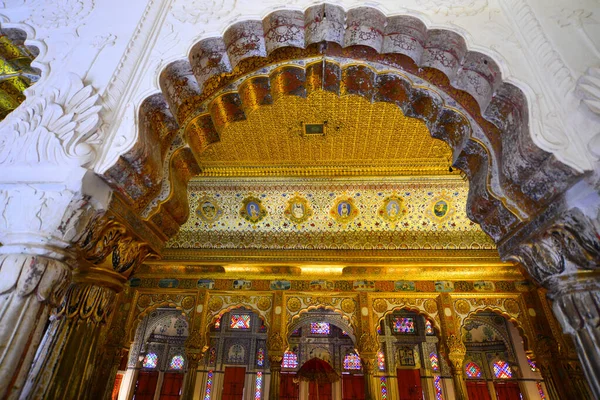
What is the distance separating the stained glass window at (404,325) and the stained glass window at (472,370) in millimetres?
1849

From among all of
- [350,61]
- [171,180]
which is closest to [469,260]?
[350,61]

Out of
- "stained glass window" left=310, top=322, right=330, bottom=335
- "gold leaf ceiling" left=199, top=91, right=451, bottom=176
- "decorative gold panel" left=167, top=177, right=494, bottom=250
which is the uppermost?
"gold leaf ceiling" left=199, top=91, right=451, bottom=176

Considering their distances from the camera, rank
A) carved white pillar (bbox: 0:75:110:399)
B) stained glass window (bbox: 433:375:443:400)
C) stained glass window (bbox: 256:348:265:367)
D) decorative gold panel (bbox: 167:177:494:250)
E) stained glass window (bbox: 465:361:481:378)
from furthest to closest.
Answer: stained glass window (bbox: 256:348:265:367), stained glass window (bbox: 465:361:481:378), stained glass window (bbox: 433:375:443:400), decorative gold panel (bbox: 167:177:494:250), carved white pillar (bbox: 0:75:110:399)

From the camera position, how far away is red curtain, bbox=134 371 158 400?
31.6 ft

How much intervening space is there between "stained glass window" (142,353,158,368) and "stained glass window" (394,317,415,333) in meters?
7.40

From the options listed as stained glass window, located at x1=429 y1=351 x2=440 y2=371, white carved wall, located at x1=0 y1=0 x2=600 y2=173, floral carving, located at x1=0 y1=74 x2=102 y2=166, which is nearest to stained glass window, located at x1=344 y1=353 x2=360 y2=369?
stained glass window, located at x1=429 y1=351 x2=440 y2=371

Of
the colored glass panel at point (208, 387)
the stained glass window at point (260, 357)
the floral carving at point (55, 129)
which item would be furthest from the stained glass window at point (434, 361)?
the floral carving at point (55, 129)

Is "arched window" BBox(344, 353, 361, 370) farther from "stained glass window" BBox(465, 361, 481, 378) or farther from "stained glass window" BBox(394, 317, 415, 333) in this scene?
"stained glass window" BBox(465, 361, 481, 378)

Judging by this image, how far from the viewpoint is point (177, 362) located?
10.3 metres

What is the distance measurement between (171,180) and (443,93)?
2282mm

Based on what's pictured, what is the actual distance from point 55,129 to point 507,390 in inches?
451

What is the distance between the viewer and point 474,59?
2.27 meters

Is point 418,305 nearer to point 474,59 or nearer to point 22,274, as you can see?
point 474,59

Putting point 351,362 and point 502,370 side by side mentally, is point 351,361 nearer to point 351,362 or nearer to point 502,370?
point 351,362
